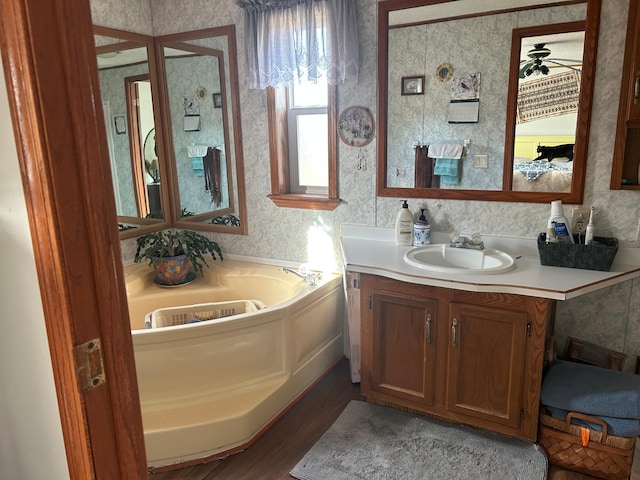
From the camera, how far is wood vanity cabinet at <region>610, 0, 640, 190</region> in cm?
213

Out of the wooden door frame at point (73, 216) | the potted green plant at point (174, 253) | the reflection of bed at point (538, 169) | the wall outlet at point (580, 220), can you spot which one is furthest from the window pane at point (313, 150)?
the wooden door frame at point (73, 216)

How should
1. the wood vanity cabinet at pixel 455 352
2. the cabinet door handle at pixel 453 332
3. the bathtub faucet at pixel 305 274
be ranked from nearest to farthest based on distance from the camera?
the wood vanity cabinet at pixel 455 352 < the cabinet door handle at pixel 453 332 < the bathtub faucet at pixel 305 274

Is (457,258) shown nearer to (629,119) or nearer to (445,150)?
(445,150)

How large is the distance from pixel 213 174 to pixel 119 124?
2.27ft

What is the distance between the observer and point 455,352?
2.29 m

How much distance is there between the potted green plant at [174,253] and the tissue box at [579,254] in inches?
82.6

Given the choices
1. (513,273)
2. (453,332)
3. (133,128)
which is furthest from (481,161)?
(133,128)

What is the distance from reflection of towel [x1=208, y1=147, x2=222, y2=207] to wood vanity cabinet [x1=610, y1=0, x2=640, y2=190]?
7.63 feet

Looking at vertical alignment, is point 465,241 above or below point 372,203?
below

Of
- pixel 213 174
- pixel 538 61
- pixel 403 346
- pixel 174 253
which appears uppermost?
pixel 538 61

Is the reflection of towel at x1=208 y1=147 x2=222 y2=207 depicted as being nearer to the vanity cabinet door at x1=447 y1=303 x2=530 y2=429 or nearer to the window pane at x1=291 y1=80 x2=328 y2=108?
the window pane at x1=291 y1=80 x2=328 y2=108

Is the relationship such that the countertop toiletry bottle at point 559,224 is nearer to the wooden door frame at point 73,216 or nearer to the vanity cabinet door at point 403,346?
the vanity cabinet door at point 403,346

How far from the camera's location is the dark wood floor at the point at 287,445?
2.17 metres

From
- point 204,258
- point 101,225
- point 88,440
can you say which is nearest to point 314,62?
point 204,258
